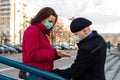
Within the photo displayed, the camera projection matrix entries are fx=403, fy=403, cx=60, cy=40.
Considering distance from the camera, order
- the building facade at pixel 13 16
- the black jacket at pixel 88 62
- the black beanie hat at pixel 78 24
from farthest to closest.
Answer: the building facade at pixel 13 16
the black beanie hat at pixel 78 24
the black jacket at pixel 88 62

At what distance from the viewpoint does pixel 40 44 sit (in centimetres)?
368

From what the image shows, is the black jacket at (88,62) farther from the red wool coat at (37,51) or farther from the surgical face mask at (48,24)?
the surgical face mask at (48,24)

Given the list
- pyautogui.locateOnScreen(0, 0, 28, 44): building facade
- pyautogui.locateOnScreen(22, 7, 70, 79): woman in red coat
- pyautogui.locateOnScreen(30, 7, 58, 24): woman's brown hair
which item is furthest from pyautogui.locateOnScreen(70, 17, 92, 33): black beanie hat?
pyautogui.locateOnScreen(0, 0, 28, 44): building facade

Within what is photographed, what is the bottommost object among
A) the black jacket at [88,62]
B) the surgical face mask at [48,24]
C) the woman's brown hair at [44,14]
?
the black jacket at [88,62]

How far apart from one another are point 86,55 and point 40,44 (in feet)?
2.21

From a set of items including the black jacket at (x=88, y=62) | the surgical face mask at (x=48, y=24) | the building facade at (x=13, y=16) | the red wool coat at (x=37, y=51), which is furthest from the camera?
the building facade at (x=13, y=16)

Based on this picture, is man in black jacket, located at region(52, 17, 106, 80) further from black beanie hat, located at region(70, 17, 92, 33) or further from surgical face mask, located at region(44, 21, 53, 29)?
surgical face mask, located at region(44, 21, 53, 29)

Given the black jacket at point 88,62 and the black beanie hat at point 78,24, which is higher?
the black beanie hat at point 78,24

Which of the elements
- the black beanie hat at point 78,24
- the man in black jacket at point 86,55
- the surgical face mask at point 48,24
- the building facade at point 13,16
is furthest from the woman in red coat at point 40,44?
the building facade at point 13,16

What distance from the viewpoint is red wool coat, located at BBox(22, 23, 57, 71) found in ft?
11.6

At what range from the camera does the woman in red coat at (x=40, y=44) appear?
3.55m

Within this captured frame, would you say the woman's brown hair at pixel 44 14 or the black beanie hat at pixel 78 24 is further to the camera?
the woman's brown hair at pixel 44 14

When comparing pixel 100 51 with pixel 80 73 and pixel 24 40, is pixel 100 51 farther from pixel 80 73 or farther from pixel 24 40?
pixel 24 40

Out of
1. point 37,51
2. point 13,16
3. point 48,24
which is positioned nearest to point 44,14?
point 48,24
